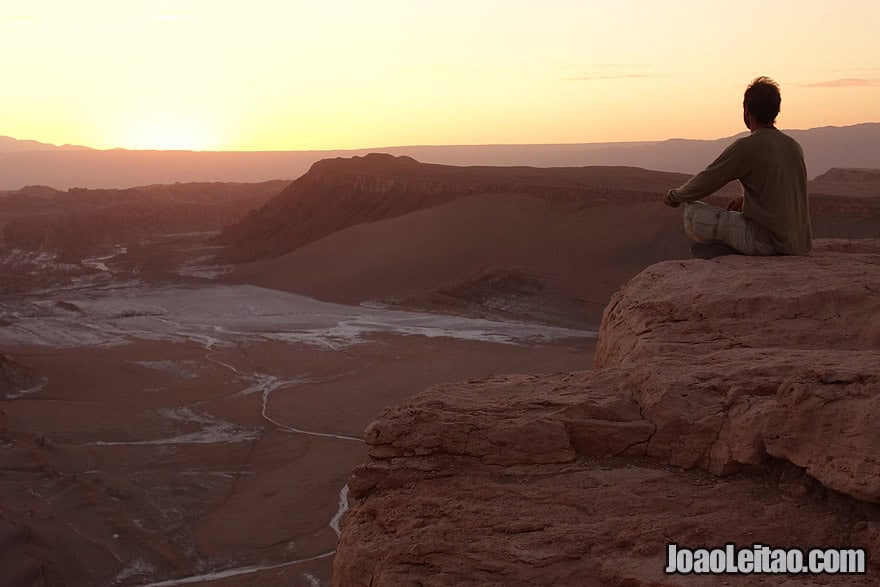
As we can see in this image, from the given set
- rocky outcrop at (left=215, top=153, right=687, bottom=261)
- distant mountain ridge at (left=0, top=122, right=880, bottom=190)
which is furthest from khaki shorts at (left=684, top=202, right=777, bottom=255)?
distant mountain ridge at (left=0, top=122, right=880, bottom=190)

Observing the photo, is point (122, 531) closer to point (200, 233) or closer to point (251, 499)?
point (251, 499)

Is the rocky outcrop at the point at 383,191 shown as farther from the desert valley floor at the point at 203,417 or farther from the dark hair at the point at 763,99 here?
the dark hair at the point at 763,99

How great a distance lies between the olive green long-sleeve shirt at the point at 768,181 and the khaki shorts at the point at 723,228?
1.4 inches

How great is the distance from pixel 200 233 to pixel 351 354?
845 inches

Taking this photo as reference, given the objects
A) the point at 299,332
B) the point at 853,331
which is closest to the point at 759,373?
the point at 853,331

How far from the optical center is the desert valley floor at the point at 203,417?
297 inches

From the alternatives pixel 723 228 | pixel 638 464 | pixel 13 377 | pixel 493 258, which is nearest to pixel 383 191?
pixel 493 258

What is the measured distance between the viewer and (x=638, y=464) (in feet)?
8.42

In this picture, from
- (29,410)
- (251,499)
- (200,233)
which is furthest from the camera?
(200,233)

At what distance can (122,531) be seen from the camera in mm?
7953

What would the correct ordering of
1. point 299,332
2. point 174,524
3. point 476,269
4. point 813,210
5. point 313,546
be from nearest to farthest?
point 313,546
point 174,524
point 299,332
point 813,210
point 476,269

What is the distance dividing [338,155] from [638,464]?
399ft

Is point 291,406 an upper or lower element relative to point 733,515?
lower

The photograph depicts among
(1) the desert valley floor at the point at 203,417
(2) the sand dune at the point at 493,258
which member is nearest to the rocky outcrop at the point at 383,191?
(2) the sand dune at the point at 493,258
